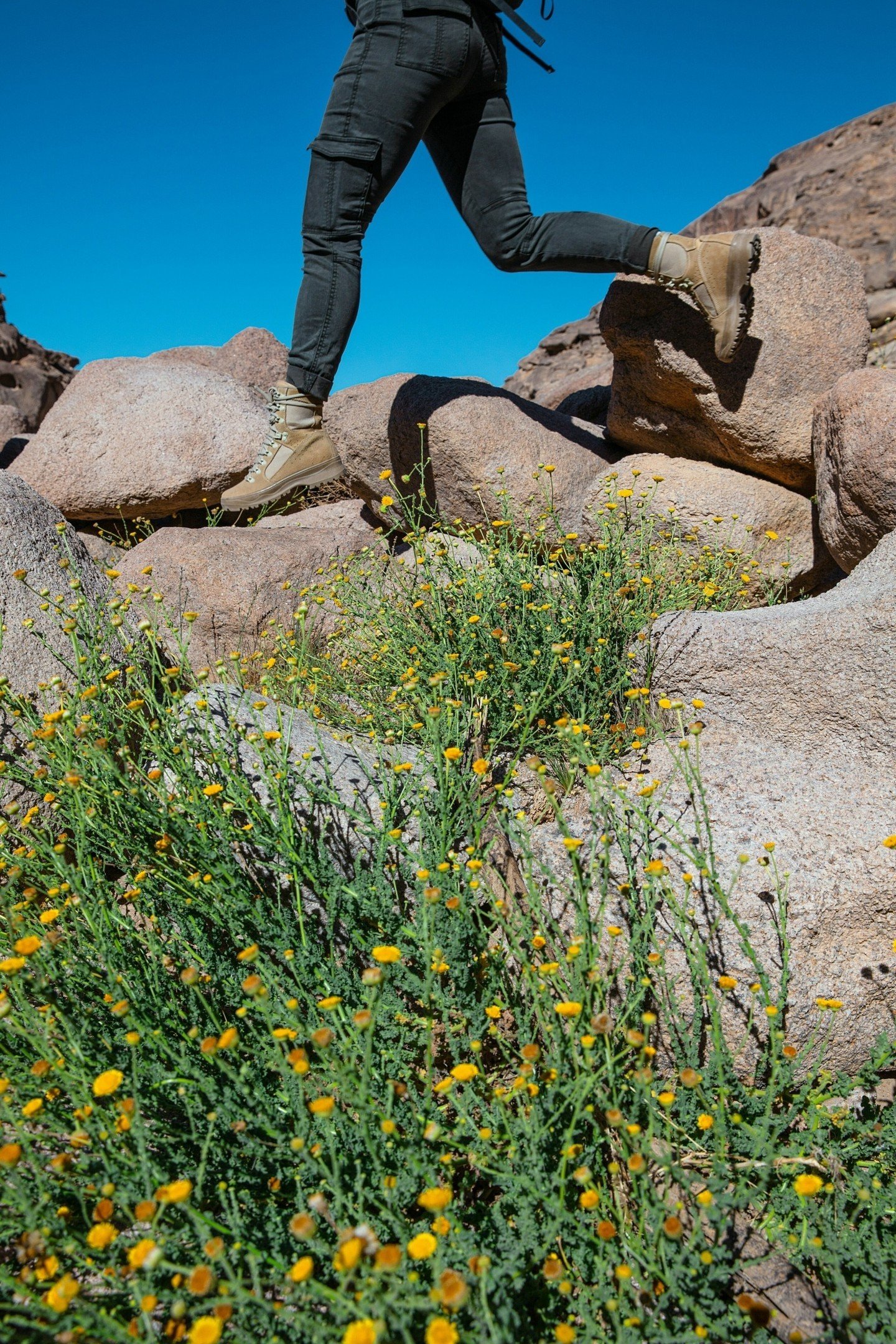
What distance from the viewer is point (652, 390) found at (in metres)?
4.03

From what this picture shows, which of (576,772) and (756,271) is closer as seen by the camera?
(576,772)

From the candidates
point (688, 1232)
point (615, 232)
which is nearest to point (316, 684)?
point (688, 1232)

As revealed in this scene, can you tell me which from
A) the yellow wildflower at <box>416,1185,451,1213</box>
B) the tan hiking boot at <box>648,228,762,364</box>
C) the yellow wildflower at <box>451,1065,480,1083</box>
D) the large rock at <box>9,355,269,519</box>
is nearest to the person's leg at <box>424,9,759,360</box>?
the tan hiking boot at <box>648,228,762,364</box>

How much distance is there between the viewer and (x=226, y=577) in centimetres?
374

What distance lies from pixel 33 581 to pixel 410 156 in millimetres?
2318

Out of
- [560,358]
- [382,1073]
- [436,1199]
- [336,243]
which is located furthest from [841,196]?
[436,1199]

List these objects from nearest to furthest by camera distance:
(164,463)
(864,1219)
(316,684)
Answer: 1. (864,1219)
2. (316,684)
3. (164,463)

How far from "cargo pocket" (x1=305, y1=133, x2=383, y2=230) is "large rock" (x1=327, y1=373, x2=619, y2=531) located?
90 cm

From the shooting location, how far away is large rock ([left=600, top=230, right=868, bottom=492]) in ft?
12.1

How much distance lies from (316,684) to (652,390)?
2.30 meters

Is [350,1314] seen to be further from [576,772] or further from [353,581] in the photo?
[353,581]

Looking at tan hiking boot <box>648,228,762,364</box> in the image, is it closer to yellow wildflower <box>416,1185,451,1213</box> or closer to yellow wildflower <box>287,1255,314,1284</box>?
yellow wildflower <box>416,1185,451,1213</box>

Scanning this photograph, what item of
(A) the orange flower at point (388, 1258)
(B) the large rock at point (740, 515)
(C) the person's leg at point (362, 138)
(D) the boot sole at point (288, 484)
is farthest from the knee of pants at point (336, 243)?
(A) the orange flower at point (388, 1258)

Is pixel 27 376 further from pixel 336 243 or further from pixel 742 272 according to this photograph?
pixel 742 272
